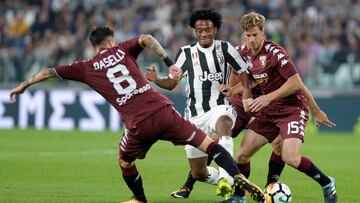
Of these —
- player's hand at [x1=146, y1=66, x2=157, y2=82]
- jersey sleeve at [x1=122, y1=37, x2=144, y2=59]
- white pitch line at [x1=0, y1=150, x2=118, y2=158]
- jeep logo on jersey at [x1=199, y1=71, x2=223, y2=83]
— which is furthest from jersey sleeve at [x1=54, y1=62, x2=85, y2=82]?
white pitch line at [x1=0, y1=150, x2=118, y2=158]

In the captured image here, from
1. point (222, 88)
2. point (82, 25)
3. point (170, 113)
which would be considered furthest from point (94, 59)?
point (82, 25)

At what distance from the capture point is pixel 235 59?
34.7 ft

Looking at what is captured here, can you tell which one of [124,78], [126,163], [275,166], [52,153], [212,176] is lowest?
[52,153]

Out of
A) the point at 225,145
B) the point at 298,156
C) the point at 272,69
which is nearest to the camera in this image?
the point at 298,156

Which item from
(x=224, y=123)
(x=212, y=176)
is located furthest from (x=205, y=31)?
(x=212, y=176)

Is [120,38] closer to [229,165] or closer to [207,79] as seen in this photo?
[207,79]

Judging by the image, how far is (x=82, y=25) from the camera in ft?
87.3

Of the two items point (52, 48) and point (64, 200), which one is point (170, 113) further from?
point (52, 48)

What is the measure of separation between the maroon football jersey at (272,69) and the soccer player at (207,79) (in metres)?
0.22

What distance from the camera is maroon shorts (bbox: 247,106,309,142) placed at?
10.0 meters

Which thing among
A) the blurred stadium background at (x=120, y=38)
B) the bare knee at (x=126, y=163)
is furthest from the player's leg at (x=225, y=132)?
the blurred stadium background at (x=120, y=38)

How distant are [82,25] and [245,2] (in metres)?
4.98

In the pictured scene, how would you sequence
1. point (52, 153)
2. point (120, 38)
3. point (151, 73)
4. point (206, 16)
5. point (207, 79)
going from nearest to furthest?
point (151, 73) < point (206, 16) < point (207, 79) < point (52, 153) < point (120, 38)

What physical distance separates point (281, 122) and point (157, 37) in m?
15.3
